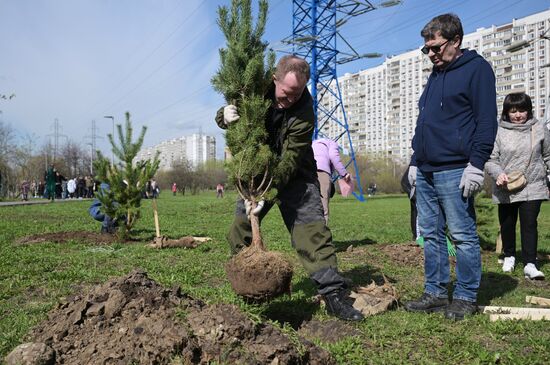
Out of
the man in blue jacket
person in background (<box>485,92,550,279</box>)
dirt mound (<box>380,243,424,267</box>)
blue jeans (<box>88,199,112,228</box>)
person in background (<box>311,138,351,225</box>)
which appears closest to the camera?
the man in blue jacket

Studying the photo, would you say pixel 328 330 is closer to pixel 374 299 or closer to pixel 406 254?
pixel 374 299

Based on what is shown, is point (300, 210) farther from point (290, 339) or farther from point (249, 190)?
point (290, 339)

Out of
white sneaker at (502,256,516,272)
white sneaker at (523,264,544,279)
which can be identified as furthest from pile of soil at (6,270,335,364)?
white sneaker at (502,256,516,272)

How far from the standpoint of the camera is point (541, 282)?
4.89 metres

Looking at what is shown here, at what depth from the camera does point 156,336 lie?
2.38m

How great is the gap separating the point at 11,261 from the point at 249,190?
14.8 feet

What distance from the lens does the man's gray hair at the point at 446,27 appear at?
11.3ft

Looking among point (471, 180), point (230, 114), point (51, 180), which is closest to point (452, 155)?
point (471, 180)

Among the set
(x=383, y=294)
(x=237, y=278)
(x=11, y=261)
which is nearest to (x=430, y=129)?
(x=383, y=294)

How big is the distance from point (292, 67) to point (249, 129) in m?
0.58

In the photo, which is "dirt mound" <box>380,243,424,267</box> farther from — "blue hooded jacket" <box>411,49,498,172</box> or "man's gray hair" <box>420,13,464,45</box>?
"man's gray hair" <box>420,13,464,45</box>

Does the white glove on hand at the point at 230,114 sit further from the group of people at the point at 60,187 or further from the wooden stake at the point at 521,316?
the group of people at the point at 60,187

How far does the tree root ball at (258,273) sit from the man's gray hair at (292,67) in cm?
139

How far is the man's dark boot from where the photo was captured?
3.33 metres
